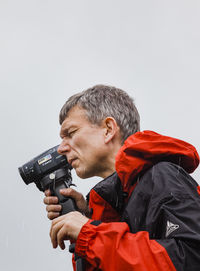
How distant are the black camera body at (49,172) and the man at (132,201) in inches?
12.8

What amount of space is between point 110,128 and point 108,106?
0.39 metres

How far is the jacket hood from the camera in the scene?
250 centimetres

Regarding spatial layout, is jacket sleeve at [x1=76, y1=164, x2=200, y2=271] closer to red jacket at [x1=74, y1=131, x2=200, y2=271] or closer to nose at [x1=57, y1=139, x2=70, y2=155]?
red jacket at [x1=74, y1=131, x2=200, y2=271]

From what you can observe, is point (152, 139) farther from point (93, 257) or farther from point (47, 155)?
point (47, 155)

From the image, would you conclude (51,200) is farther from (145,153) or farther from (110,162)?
(145,153)

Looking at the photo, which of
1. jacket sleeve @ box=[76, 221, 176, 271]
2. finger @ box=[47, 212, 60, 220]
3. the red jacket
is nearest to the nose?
finger @ box=[47, 212, 60, 220]

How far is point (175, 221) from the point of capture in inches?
81.4

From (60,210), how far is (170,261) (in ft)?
6.21

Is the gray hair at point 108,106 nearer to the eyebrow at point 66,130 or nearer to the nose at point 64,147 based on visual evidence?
the eyebrow at point 66,130

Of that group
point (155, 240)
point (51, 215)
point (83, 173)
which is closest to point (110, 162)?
point (83, 173)

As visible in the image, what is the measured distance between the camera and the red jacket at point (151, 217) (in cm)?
199

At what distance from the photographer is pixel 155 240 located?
2.07 m

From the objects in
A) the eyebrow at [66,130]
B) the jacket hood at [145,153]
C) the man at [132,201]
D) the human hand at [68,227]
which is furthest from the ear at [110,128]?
the human hand at [68,227]

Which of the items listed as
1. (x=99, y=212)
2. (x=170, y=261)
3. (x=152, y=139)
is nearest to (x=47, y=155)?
(x=99, y=212)
